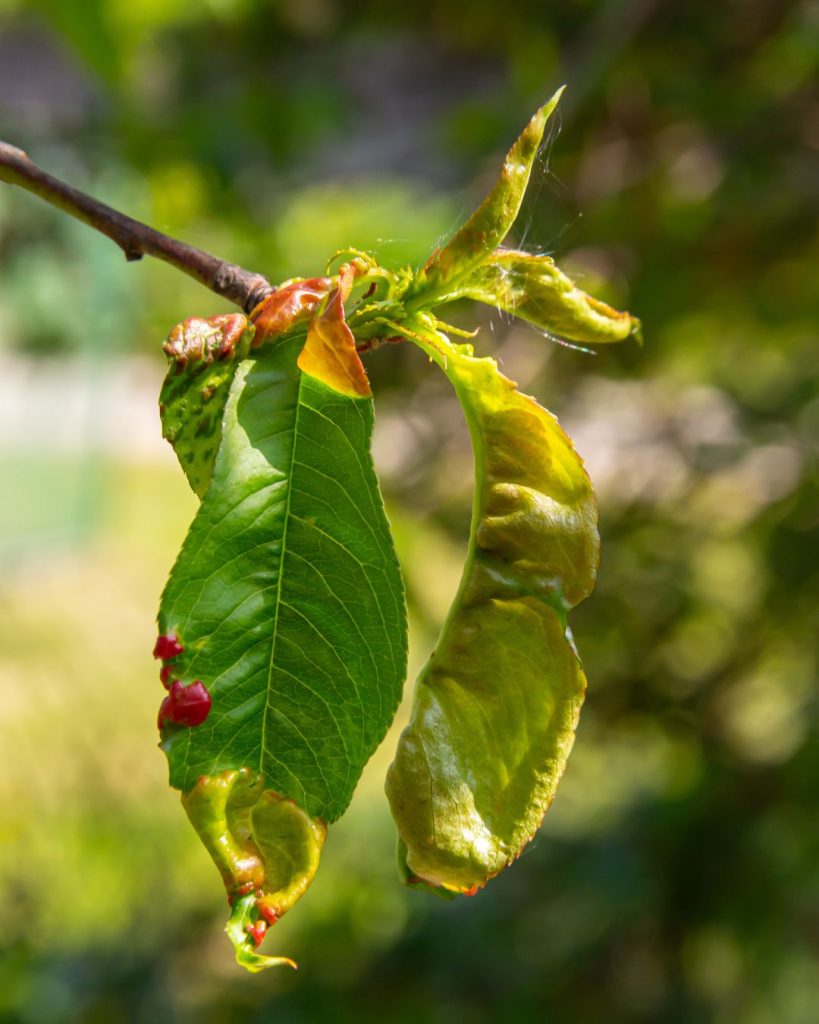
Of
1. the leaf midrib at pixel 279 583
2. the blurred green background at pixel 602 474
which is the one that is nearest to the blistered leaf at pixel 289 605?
the leaf midrib at pixel 279 583

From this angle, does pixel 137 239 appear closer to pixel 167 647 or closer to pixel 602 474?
pixel 167 647

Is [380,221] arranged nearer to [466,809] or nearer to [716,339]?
[716,339]

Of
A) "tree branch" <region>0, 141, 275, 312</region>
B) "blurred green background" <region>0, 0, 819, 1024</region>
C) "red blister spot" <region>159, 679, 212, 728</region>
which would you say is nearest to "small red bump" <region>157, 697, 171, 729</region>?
"red blister spot" <region>159, 679, 212, 728</region>

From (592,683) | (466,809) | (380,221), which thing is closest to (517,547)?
(466,809)

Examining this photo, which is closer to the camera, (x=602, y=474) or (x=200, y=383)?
(x=200, y=383)

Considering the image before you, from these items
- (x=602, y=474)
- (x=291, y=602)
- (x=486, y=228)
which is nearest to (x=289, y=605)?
(x=291, y=602)

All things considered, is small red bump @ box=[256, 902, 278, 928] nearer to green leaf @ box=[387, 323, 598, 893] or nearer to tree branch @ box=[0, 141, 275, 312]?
green leaf @ box=[387, 323, 598, 893]

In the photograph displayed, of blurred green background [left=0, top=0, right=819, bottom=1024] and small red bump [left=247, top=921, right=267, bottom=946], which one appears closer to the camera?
small red bump [left=247, top=921, right=267, bottom=946]

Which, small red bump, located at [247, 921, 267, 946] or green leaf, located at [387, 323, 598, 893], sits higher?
green leaf, located at [387, 323, 598, 893]
